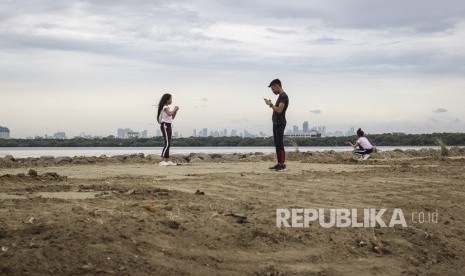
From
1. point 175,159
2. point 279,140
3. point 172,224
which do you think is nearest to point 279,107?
point 279,140

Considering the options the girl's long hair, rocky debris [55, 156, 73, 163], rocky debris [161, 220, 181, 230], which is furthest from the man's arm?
rocky debris [161, 220, 181, 230]

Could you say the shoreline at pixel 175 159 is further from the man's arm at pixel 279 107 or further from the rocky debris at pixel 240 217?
the rocky debris at pixel 240 217

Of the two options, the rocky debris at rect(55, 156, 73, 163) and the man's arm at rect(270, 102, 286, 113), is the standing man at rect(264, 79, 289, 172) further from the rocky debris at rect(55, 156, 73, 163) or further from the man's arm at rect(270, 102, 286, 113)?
the rocky debris at rect(55, 156, 73, 163)

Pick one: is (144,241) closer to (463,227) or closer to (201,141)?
(463,227)

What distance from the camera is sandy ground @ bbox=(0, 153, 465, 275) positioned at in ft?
21.9

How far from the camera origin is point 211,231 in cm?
764

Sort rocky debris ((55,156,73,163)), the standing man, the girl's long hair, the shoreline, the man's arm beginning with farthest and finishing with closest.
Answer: rocky debris ((55,156,73,163))
the shoreline
the girl's long hair
the standing man
the man's arm

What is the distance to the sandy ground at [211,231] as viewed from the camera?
666 centimetres

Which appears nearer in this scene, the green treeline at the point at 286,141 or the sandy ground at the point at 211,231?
the sandy ground at the point at 211,231

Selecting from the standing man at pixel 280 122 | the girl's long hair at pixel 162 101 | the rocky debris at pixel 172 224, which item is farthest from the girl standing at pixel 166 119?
the rocky debris at pixel 172 224

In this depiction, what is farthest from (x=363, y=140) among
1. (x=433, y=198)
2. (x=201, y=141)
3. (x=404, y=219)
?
(x=201, y=141)

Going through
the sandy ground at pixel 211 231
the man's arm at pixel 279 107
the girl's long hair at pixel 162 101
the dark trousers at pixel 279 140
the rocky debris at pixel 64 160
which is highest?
the girl's long hair at pixel 162 101

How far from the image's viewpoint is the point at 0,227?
→ 270 inches

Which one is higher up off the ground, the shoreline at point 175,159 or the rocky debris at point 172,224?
the shoreline at point 175,159
